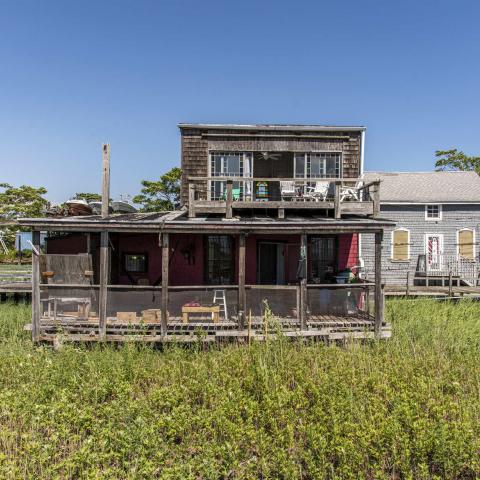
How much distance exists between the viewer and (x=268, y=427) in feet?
19.9

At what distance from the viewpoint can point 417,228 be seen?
22547 millimetres

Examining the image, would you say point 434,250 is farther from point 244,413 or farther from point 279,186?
point 244,413

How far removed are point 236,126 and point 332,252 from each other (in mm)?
6771

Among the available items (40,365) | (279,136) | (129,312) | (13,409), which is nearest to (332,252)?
(279,136)

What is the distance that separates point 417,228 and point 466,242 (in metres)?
2.93

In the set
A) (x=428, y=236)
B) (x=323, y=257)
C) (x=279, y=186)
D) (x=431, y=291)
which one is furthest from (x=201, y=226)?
(x=428, y=236)

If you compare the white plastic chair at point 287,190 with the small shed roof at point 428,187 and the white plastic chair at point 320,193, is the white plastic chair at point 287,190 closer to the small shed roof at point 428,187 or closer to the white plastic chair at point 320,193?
the white plastic chair at point 320,193

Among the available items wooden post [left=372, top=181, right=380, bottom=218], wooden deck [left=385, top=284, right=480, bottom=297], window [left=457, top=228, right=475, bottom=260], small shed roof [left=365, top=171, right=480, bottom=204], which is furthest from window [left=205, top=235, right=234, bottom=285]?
window [left=457, top=228, right=475, bottom=260]

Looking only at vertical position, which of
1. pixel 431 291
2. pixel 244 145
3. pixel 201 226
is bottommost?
pixel 431 291

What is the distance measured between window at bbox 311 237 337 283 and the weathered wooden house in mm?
40

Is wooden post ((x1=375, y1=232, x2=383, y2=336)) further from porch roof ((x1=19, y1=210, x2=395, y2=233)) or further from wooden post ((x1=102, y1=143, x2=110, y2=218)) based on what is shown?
wooden post ((x1=102, y1=143, x2=110, y2=218))

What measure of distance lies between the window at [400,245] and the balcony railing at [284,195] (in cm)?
781

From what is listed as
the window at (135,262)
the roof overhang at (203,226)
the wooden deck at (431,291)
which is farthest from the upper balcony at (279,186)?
the wooden deck at (431,291)

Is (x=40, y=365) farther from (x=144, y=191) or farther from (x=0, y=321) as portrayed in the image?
(x=144, y=191)
